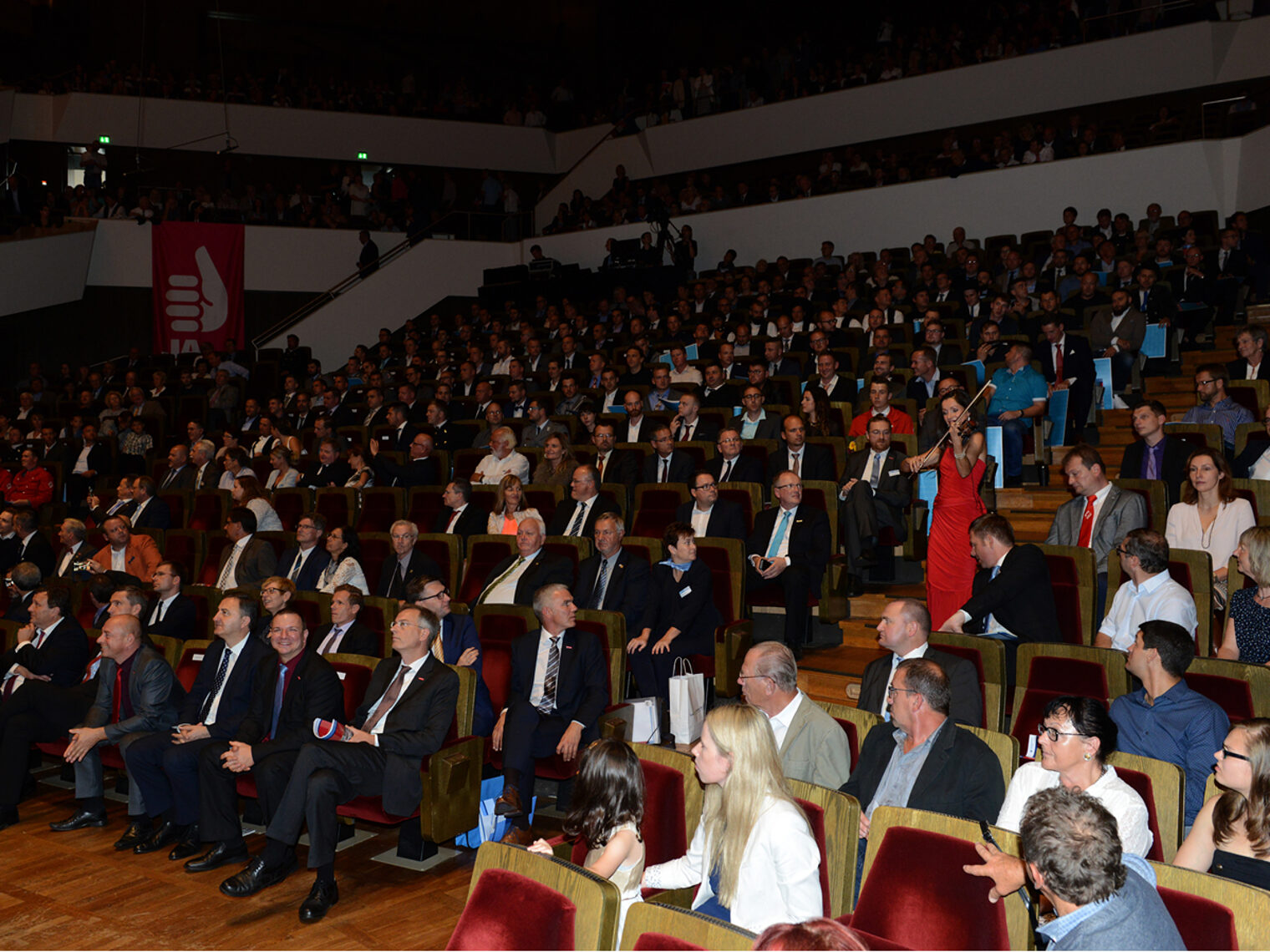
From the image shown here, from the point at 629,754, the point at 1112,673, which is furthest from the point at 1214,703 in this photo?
the point at 629,754

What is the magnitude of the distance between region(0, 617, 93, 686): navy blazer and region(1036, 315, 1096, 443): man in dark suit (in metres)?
4.74

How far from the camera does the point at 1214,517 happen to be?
3.92 m

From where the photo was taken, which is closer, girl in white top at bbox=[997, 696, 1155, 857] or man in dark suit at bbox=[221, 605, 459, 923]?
girl in white top at bbox=[997, 696, 1155, 857]

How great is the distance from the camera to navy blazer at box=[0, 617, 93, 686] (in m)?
4.68

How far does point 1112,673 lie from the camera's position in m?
3.04

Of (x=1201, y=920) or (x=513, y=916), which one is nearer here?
(x=1201, y=920)

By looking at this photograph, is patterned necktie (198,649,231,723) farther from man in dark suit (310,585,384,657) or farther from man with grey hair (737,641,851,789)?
man with grey hair (737,641,851,789)

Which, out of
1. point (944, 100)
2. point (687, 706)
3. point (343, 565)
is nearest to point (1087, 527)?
point (687, 706)

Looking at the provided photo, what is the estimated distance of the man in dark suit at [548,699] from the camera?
12.0ft

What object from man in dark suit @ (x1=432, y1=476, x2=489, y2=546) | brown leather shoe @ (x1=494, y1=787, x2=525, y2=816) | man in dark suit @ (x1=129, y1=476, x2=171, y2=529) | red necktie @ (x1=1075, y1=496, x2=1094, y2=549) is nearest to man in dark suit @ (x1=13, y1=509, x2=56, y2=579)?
man in dark suit @ (x1=129, y1=476, x2=171, y2=529)

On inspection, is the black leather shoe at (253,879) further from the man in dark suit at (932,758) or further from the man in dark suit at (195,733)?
the man in dark suit at (932,758)

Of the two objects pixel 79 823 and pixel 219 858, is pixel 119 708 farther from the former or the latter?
pixel 219 858

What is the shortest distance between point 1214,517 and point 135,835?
393 centimetres

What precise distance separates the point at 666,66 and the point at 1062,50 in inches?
228
